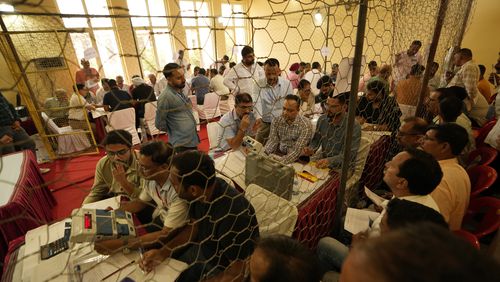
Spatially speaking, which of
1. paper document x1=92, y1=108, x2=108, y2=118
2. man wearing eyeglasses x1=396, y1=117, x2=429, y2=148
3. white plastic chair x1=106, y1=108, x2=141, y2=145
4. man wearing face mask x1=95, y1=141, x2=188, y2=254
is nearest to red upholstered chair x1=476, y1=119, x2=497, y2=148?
man wearing eyeglasses x1=396, y1=117, x2=429, y2=148

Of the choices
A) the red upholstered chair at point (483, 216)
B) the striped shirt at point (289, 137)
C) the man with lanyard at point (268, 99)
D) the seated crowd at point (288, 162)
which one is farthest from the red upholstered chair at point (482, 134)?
the man with lanyard at point (268, 99)

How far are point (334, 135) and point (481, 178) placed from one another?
3.12 feet

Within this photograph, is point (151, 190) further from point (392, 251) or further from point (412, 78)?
point (412, 78)

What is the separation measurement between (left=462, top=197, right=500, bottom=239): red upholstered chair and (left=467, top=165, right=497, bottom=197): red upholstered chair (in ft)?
0.32

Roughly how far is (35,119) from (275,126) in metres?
3.44

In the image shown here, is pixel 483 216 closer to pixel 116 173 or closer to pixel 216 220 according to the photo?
pixel 216 220

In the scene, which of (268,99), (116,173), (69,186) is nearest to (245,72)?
(268,99)

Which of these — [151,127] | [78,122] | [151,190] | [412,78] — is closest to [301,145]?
[151,190]

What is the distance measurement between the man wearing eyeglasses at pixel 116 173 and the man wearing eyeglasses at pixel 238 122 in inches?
24.0

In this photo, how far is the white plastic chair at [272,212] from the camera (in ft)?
4.19

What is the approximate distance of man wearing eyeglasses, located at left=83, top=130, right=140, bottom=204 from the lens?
142 cm

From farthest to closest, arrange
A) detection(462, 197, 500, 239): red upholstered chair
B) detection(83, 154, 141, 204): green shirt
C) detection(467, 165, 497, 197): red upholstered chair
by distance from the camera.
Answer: detection(83, 154, 141, 204): green shirt → detection(467, 165, 497, 197): red upholstered chair → detection(462, 197, 500, 239): red upholstered chair

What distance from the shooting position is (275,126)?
2086 millimetres

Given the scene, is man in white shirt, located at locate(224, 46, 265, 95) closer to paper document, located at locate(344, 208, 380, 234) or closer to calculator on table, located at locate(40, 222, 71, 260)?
paper document, located at locate(344, 208, 380, 234)
